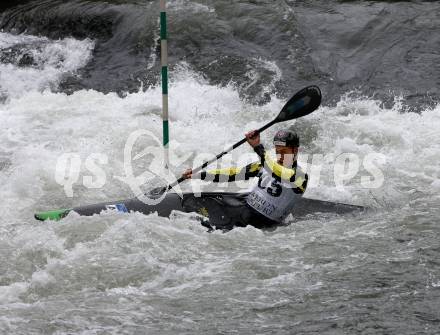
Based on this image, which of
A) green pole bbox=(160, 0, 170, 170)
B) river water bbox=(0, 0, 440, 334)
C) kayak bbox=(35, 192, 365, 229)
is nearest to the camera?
river water bbox=(0, 0, 440, 334)

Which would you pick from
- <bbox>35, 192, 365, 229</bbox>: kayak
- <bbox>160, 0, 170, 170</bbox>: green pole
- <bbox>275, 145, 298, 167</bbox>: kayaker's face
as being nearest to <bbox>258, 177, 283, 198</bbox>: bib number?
<bbox>275, 145, 298, 167</bbox>: kayaker's face

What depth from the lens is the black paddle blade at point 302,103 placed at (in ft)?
22.5

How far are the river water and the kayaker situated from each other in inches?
7.1

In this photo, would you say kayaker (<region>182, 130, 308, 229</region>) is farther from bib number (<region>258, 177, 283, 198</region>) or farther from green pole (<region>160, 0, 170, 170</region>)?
green pole (<region>160, 0, 170, 170</region>)

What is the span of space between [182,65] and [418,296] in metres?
7.25

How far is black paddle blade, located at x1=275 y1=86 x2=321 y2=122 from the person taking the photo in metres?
6.86

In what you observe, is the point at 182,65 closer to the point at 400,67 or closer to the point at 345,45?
the point at 345,45

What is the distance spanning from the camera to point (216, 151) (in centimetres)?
889

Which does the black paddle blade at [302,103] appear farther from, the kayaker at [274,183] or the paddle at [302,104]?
the kayaker at [274,183]

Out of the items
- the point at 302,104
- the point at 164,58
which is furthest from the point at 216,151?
the point at 302,104

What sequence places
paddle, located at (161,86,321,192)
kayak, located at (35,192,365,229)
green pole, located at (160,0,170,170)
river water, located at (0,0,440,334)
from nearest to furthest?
river water, located at (0,0,440,334) < kayak, located at (35,192,365,229) < paddle, located at (161,86,321,192) < green pole, located at (160,0,170,170)

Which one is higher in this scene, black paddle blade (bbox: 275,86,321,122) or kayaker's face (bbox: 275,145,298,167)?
black paddle blade (bbox: 275,86,321,122)

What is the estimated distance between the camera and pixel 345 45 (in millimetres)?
11531

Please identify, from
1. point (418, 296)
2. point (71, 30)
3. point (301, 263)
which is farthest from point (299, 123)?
point (71, 30)
